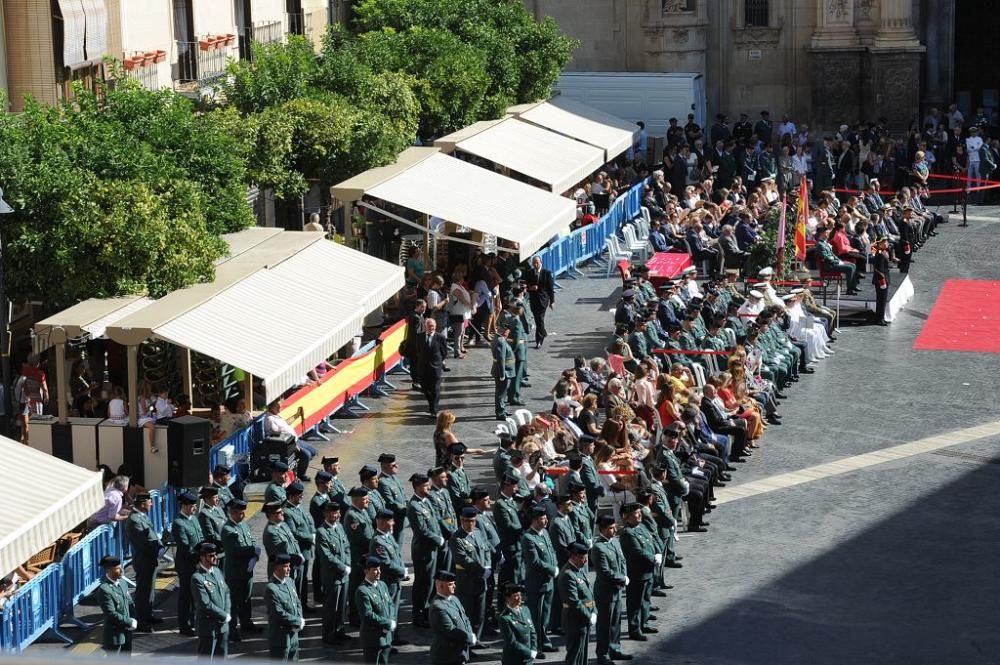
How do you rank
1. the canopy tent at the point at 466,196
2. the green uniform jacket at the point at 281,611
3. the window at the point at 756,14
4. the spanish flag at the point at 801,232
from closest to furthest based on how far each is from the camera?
1. the green uniform jacket at the point at 281,611
2. the canopy tent at the point at 466,196
3. the spanish flag at the point at 801,232
4. the window at the point at 756,14

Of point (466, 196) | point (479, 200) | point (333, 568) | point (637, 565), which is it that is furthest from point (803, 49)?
point (333, 568)

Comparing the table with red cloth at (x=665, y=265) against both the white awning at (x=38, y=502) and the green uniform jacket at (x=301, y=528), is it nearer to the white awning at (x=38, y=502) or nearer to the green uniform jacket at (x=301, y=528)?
the green uniform jacket at (x=301, y=528)

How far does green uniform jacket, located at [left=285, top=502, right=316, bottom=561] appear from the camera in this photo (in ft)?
62.7

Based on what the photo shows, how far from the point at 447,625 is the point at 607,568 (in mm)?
2008

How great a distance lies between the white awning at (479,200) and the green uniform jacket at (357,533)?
39.6 feet

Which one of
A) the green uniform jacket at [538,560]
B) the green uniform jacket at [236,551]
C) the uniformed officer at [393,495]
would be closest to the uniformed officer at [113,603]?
the green uniform jacket at [236,551]

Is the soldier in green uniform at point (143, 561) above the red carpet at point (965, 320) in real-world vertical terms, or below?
above

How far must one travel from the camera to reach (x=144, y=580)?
62.5 feet

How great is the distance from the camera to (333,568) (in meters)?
18.5

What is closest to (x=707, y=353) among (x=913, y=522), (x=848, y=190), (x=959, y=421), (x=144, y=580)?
(x=959, y=421)

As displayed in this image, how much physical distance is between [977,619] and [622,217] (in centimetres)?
2143

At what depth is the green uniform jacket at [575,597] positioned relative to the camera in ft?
57.1

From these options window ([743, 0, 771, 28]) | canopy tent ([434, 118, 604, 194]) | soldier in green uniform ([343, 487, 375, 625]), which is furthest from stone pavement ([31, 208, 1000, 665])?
window ([743, 0, 771, 28])

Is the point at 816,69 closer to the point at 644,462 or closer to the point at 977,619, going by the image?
the point at 644,462
